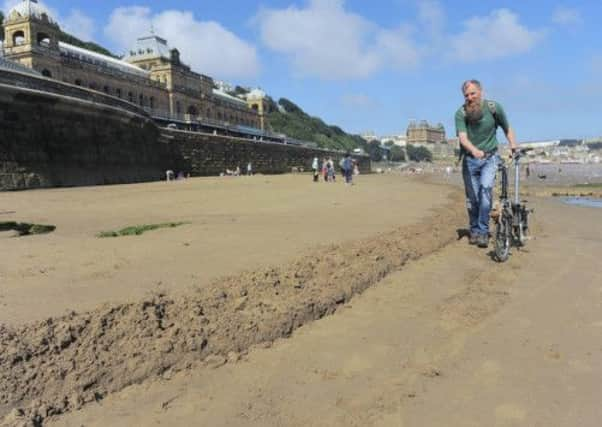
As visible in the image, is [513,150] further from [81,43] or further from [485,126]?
[81,43]

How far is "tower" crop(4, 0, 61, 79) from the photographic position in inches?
1724

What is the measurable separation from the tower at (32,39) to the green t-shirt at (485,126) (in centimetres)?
4628

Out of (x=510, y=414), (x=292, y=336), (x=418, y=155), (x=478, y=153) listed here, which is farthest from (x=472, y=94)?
(x=418, y=155)

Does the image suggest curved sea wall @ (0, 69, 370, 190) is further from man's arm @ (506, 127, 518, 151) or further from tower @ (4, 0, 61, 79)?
tower @ (4, 0, 61, 79)

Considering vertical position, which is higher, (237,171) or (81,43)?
(81,43)

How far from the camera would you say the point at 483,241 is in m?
5.94

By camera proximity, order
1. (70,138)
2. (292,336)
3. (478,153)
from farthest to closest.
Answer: (70,138) → (478,153) → (292,336)

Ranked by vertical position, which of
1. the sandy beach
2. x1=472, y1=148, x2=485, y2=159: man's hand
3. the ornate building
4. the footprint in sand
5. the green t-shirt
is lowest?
the footprint in sand

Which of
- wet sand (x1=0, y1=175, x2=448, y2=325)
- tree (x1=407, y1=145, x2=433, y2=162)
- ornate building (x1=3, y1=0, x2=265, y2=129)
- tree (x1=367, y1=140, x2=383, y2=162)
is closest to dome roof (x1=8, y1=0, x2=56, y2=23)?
ornate building (x1=3, y1=0, x2=265, y2=129)

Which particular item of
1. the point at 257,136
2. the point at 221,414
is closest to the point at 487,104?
the point at 221,414

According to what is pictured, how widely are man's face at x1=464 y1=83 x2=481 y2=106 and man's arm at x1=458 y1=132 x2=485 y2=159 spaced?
1.17 ft

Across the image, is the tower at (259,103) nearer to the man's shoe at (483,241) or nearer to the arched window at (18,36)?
the arched window at (18,36)

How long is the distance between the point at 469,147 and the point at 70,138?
17.7 metres

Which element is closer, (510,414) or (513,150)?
(510,414)
